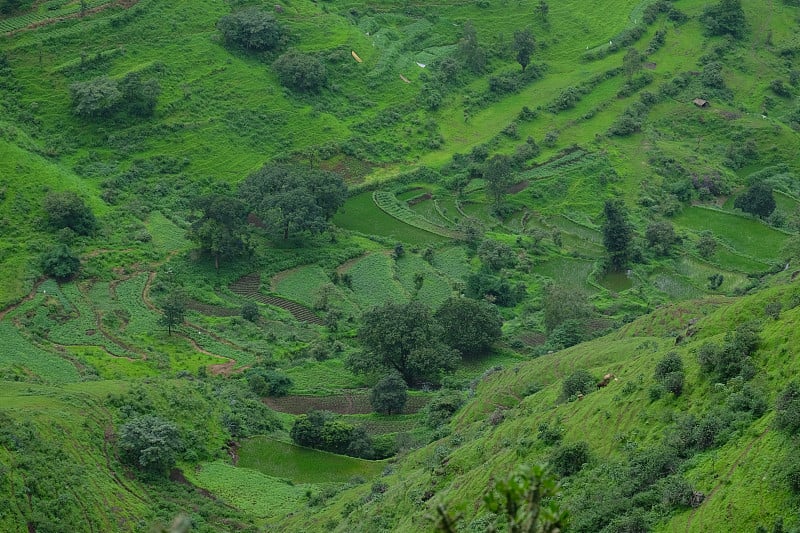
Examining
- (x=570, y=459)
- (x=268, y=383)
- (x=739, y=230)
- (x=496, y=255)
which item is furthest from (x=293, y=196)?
(x=570, y=459)

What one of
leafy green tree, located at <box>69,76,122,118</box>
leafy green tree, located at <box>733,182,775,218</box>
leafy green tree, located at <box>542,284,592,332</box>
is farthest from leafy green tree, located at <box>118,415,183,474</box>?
leafy green tree, located at <box>733,182,775,218</box>

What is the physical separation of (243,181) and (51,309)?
23.8 m

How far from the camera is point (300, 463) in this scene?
190 feet

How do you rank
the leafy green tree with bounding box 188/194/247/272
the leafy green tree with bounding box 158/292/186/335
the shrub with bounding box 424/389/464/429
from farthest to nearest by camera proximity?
1. the leafy green tree with bounding box 188/194/247/272
2. the leafy green tree with bounding box 158/292/186/335
3. the shrub with bounding box 424/389/464/429

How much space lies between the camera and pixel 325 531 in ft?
148

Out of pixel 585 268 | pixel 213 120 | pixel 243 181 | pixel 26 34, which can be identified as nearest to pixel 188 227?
pixel 243 181

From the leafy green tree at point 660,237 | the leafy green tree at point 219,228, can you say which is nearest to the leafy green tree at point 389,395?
the leafy green tree at point 219,228

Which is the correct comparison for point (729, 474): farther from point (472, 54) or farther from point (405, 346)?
point (472, 54)

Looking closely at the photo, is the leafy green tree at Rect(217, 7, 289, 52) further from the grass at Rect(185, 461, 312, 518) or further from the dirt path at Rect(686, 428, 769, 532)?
the dirt path at Rect(686, 428, 769, 532)

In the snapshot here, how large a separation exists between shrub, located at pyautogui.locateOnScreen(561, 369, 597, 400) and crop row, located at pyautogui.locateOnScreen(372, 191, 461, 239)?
41.8 metres

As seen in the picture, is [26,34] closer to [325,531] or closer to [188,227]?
[188,227]

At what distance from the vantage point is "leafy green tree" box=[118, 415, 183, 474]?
5081 centimetres

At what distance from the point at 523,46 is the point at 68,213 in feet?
177

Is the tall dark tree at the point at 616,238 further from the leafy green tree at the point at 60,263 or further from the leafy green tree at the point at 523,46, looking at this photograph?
the leafy green tree at the point at 60,263
